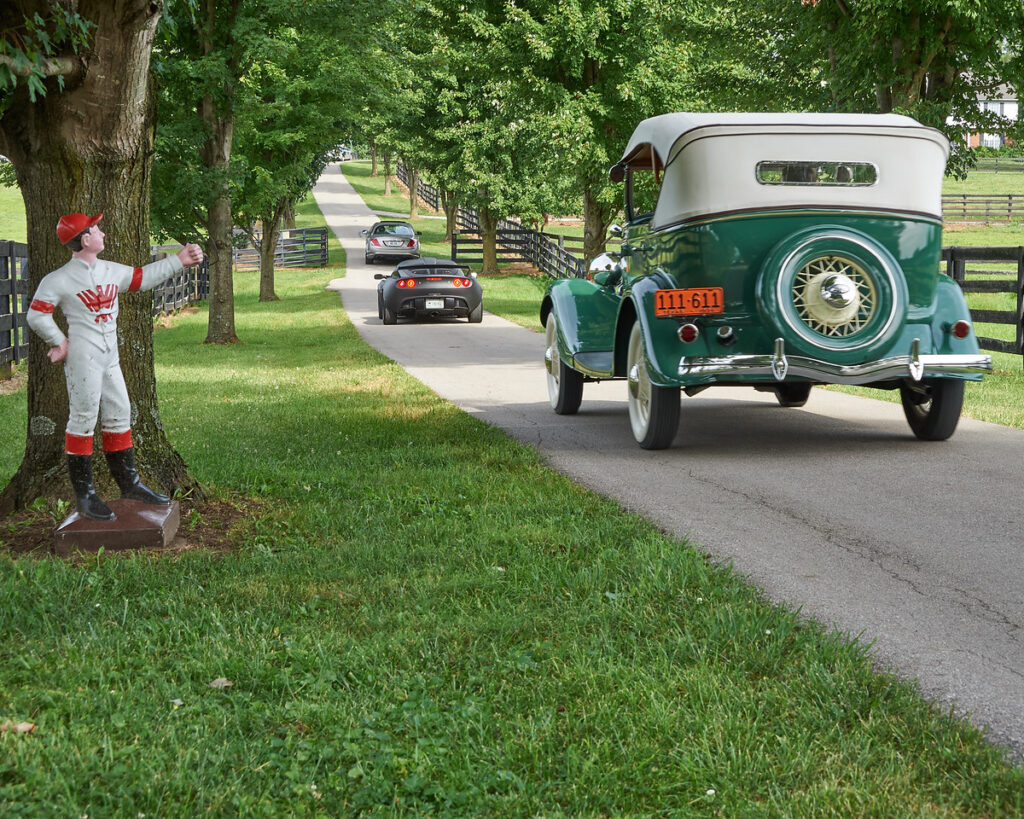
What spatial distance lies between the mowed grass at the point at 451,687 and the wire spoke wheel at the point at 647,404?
2246mm

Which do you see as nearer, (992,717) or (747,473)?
(992,717)

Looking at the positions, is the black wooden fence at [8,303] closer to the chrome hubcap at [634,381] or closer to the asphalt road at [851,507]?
the asphalt road at [851,507]

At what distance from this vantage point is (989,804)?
2.90 meters

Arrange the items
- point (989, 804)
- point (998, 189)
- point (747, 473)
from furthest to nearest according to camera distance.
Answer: point (998, 189), point (747, 473), point (989, 804)

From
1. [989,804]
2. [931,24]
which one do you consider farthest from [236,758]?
[931,24]

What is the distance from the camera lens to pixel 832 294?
7816 millimetres

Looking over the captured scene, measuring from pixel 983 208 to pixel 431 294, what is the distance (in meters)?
35.1

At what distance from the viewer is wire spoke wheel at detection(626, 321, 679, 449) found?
8461 millimetres

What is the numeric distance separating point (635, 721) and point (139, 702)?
158cm

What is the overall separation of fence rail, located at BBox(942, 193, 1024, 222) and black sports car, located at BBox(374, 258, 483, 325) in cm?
3010

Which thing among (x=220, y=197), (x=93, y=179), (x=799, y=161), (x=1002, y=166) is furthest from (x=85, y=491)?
(x=1002, y=166)

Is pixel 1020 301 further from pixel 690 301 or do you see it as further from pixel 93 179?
pixel 93 179

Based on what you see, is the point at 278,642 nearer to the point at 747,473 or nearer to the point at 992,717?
the point at 992,717

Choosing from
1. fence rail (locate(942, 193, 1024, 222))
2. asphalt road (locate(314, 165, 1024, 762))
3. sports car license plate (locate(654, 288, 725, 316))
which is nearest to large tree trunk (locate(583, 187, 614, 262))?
asphalt road (locate(314, 165, 1024, 762))
